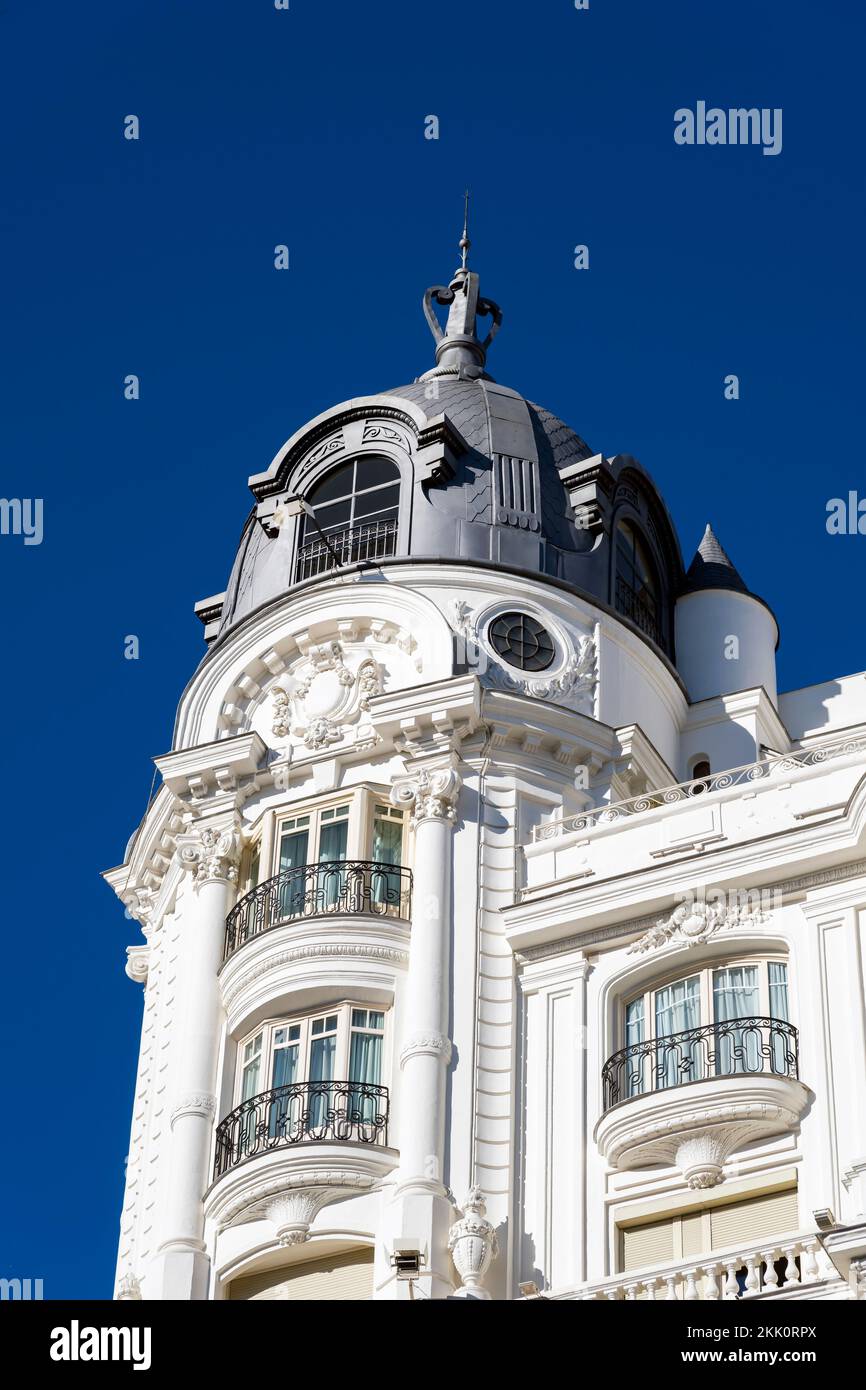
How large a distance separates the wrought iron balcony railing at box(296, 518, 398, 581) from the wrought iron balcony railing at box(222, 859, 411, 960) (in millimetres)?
6298

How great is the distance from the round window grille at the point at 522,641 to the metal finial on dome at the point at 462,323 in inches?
333

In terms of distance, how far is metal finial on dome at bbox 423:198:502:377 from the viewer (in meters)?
47.0

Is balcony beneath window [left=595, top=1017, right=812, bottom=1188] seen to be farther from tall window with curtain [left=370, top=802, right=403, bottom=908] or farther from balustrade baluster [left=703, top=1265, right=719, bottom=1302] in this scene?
tall window with curtain [left=370, top=802, right=403, bottom=908]

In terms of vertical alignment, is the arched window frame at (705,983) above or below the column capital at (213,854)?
below

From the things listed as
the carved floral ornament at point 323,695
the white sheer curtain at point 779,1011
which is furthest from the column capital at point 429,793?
the white sheer curtain at point 779,1011

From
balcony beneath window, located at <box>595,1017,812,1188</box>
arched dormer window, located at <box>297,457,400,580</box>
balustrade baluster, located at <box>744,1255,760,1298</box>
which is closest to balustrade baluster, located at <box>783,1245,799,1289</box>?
balustrade baluster, located at <box>744,1255,760,1298</box>

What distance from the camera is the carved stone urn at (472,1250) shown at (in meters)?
31.6

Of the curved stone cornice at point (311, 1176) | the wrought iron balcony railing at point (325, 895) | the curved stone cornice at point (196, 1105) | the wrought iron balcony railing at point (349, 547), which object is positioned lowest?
the curved stone cornice at point (311, 1176)

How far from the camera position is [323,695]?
129 feet

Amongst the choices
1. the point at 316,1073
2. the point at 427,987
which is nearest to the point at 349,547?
the point at 427,987

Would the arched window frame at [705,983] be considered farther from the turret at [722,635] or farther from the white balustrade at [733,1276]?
the turret at [722,635]
